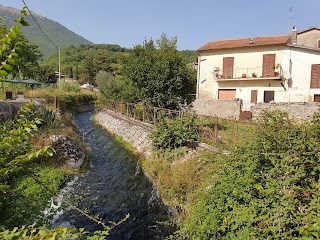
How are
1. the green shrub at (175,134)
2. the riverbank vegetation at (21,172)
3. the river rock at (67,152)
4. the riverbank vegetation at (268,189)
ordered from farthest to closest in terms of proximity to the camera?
the river rock at (67,152) < the green shrub at (175,134) < the riverbank vegetation at (268,189) < the riverbank vegetation at (21,172)

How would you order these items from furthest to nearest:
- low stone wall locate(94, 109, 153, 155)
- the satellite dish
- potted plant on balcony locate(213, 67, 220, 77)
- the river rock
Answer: potted plant on balcony locate(213, 67, 220, 77), the satellite dish, low stone wall locate(94, 109, 153, 155), the river rock

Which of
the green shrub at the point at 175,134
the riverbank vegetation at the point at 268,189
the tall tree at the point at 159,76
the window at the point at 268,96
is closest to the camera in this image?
the riverbank vegetation at the point at 268,189

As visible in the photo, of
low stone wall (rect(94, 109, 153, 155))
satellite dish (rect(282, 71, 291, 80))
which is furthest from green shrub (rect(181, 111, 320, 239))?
satellite dish (rect(282, 71, 291, 80))

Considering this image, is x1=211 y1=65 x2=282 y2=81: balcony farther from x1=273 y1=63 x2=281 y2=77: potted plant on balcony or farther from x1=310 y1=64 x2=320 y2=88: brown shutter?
x1=310 y1=64 x2=320 y2=88: brown shutter

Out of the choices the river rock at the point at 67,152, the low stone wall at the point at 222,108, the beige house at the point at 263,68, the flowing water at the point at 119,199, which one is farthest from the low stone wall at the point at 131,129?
the beige house at the point at 263,68

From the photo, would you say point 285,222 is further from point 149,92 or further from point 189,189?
point 149,92

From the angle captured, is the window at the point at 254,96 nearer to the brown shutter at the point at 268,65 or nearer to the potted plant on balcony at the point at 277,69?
the brown shutter at the point at 268,65

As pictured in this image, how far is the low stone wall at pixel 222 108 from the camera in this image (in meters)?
21.3

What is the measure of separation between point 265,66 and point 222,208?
22.9 metres

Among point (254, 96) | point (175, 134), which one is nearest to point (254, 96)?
point (254, 96)

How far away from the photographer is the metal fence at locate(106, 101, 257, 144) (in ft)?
25.3

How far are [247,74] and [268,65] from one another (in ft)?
6.82

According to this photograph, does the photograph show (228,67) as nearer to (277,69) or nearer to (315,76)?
(277,69)

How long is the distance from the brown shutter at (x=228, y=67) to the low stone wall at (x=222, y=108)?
15.7 feet
